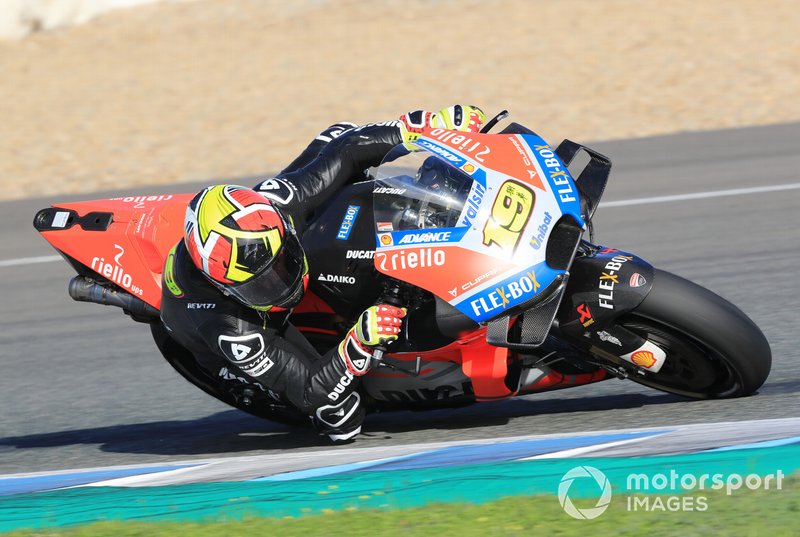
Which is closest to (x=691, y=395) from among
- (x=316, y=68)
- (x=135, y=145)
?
(x=135, y=145)

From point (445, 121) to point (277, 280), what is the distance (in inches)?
41.6

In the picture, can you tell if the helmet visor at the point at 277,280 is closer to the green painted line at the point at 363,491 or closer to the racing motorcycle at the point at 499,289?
the racing motorcycle at the point at 499,289

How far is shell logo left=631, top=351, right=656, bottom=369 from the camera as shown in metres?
4.42

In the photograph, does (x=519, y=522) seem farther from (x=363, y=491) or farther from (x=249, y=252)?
(x=249, y=252)

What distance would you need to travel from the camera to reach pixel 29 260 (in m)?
8.52

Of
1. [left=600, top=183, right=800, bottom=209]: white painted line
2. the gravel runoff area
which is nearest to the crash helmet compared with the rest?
[left=600, top=183, right=800, bottom=209]: white painted line

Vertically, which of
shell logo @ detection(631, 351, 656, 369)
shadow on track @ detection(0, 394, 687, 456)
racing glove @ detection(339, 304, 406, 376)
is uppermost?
shell logo @ detection(631, 351, 656, 369)

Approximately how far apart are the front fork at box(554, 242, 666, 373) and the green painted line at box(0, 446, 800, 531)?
1.59ft

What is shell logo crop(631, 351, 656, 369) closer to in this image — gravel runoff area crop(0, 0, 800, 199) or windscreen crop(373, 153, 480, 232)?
windscreen crop(373, 153, 480, 232)

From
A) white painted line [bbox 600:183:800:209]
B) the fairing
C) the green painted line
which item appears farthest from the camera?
white painted line [bbox 600:183:800:209]

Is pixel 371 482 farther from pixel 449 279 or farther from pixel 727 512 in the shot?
pixel 727 512

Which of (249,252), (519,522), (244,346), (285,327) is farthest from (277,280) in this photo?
(519,522)

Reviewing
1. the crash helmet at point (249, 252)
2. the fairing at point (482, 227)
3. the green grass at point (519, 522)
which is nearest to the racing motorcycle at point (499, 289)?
the fairing at point (482, 227)

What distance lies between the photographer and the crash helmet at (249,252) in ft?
14.2
